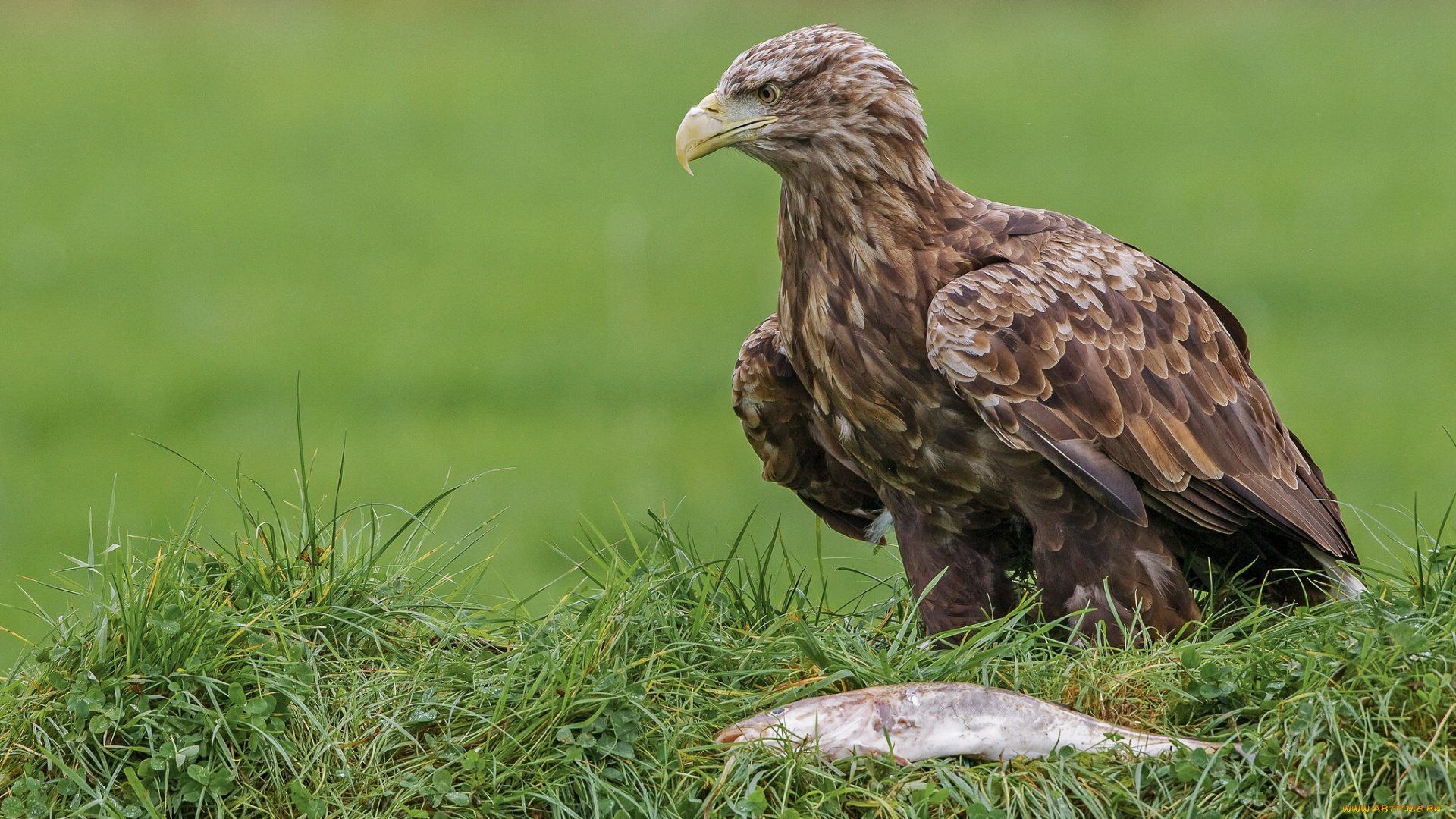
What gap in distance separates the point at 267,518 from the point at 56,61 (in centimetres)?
1924

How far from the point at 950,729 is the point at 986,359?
1100 millimetres

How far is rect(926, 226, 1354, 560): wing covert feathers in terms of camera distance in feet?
15.9

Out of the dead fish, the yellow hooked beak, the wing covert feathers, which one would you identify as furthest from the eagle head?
the dead fish

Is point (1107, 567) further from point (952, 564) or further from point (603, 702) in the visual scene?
point (603, 702)

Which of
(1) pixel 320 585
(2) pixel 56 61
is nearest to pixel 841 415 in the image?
(1) pixel 320 585

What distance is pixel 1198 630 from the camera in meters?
4.87

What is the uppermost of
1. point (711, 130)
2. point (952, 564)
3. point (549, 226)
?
point (711, 130)

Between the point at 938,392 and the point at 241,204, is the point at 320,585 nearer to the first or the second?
the point at 938,392

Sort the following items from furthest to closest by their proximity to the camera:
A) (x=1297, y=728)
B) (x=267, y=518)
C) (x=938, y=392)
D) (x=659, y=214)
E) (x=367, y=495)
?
(x=659, y=214) → (x=367, y=495) → (x=267, y=518) → (x=938, y=392) → (x=1297, y=728)

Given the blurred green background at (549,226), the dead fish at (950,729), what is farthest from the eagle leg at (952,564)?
the blurred green background at (549,226)

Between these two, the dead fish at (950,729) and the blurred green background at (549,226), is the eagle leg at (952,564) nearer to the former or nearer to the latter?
the dead fish at (950,729)

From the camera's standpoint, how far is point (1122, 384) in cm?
507

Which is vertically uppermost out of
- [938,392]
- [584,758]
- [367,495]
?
[938,392]

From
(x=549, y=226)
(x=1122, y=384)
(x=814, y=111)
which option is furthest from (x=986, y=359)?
(x=549, y=226)
